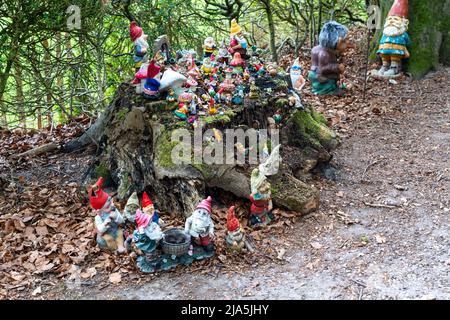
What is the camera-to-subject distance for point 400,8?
8.45 meters

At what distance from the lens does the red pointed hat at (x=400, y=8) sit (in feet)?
27.7

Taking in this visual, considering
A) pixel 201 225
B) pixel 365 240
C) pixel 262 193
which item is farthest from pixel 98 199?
pixel 365 240

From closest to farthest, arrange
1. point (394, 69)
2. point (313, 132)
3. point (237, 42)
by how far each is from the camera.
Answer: point (313, 132), point (237, 42), point (394, 69)

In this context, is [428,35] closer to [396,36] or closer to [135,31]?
[396,36]

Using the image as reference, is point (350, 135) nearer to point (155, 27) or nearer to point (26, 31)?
point (155, 27)

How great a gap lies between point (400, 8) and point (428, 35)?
2.60 feet

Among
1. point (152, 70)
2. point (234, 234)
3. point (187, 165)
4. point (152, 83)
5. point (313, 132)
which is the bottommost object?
point (234, 234)

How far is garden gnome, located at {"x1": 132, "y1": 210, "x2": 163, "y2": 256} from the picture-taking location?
387 cm

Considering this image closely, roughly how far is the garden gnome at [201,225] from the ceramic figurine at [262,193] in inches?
Answer: 27.0

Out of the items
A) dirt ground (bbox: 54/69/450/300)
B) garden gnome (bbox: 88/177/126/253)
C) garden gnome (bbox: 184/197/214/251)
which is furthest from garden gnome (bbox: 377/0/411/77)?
garden gnome (bbox: 88/177/126/253)

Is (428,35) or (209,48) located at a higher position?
(428,35)

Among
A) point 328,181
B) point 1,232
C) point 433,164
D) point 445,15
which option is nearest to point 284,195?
point 328,181

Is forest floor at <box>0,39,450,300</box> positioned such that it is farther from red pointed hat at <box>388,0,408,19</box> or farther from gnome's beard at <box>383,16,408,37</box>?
red pointed hat at <box>388,0,408,19</box>

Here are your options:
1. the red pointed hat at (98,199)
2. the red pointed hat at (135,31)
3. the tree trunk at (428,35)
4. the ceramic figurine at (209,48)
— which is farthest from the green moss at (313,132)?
the tree trunk at (428,35)
